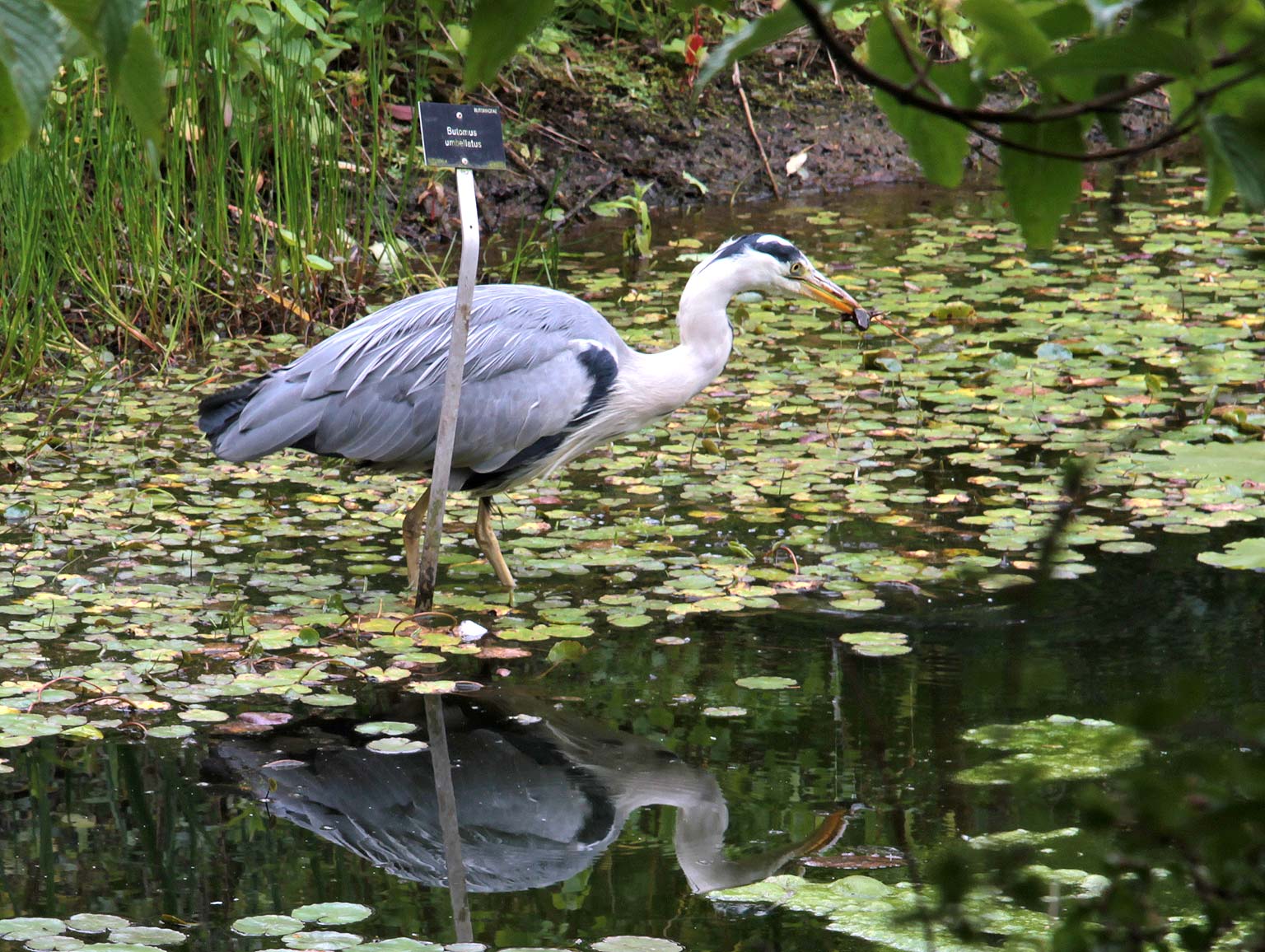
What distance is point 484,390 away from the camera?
4.69 metres

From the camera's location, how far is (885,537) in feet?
16.3

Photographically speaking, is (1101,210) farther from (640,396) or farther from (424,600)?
(424,600)

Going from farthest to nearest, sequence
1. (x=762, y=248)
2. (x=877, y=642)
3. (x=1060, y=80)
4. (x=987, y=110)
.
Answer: (x=762, y=248), (x=877, y=642), (x=1060, y=80), (x=987, y=110)

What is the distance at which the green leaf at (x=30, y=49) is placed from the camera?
88cm

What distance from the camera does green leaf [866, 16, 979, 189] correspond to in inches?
43.4

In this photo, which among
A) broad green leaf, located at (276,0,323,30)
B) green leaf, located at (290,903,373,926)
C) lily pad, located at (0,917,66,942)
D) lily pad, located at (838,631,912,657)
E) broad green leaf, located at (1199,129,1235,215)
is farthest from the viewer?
broad green leaf, located at (276,0,323,30)

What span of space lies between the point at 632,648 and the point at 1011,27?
3354mm

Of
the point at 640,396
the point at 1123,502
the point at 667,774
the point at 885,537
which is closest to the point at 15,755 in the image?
the point at 667,774

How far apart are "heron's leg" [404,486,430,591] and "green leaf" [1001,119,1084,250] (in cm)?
363

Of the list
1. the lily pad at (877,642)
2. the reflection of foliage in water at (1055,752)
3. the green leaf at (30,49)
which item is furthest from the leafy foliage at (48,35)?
the lily pad at (877,642)

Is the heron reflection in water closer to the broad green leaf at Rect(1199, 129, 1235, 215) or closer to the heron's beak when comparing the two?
the heron's beak

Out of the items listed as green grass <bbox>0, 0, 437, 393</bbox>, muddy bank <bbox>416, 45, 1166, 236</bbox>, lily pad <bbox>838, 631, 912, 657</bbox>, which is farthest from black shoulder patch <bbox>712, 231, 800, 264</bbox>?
muddy bank <bbox>416, 45, 1166, 236</bbox>

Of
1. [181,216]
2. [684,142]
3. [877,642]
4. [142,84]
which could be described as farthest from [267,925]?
[684,142]

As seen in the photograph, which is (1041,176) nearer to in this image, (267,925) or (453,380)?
(267,925)
